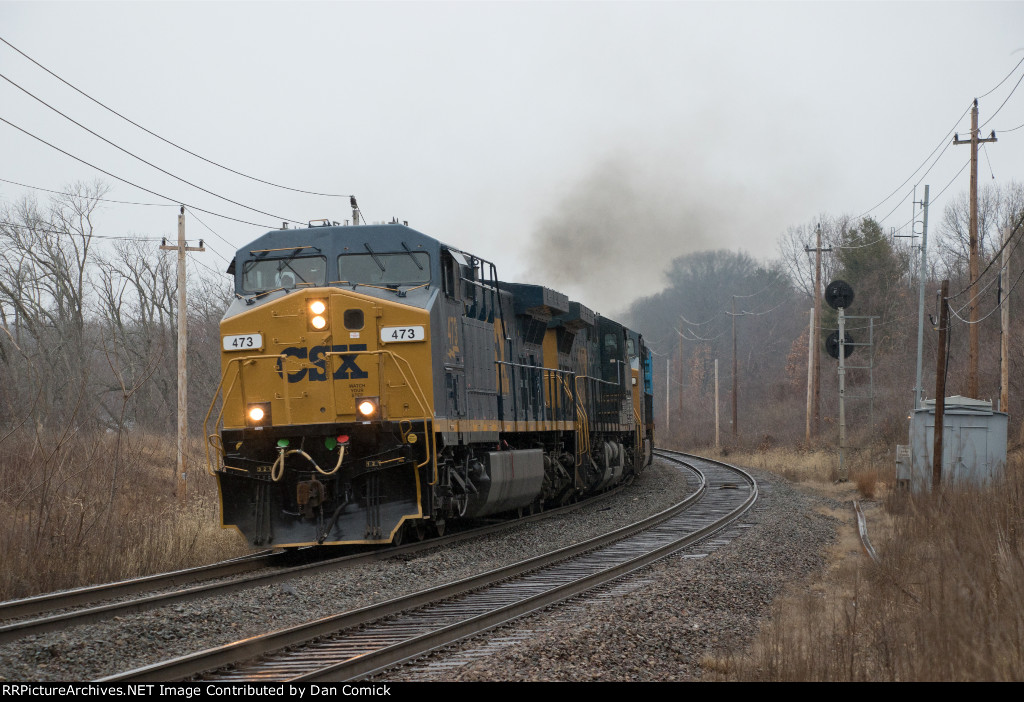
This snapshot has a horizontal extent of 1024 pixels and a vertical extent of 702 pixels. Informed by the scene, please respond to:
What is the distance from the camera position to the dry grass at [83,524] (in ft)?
32.9

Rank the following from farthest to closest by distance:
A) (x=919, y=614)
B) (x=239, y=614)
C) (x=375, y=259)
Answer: (x=375, y=259)
(x=239, y=614)
(x=919, y=614)

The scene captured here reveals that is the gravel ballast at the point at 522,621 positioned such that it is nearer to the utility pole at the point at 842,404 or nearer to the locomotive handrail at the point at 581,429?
the locomotive handrail at the point at 581,429

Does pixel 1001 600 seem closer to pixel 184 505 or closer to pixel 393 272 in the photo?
pixel 393 272

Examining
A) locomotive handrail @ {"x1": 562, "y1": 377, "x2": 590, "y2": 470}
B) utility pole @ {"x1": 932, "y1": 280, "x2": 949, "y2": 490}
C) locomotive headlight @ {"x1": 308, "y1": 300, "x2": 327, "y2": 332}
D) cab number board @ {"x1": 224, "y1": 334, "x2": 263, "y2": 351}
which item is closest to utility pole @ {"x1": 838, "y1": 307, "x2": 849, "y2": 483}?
utility pole @ {"x1": 932, "y1": 280, "x2": 949, "y2": 490}

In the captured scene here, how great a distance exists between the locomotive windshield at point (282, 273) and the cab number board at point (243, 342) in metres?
0.80

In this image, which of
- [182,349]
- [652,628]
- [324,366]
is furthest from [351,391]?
[182,349]

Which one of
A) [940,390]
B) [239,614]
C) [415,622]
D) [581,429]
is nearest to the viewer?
[415,622]

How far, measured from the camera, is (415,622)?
822 cm

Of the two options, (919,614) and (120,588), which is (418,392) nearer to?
(120,588)

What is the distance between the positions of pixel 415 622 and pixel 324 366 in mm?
4238

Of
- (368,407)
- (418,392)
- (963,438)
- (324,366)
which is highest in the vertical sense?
(324,366)
